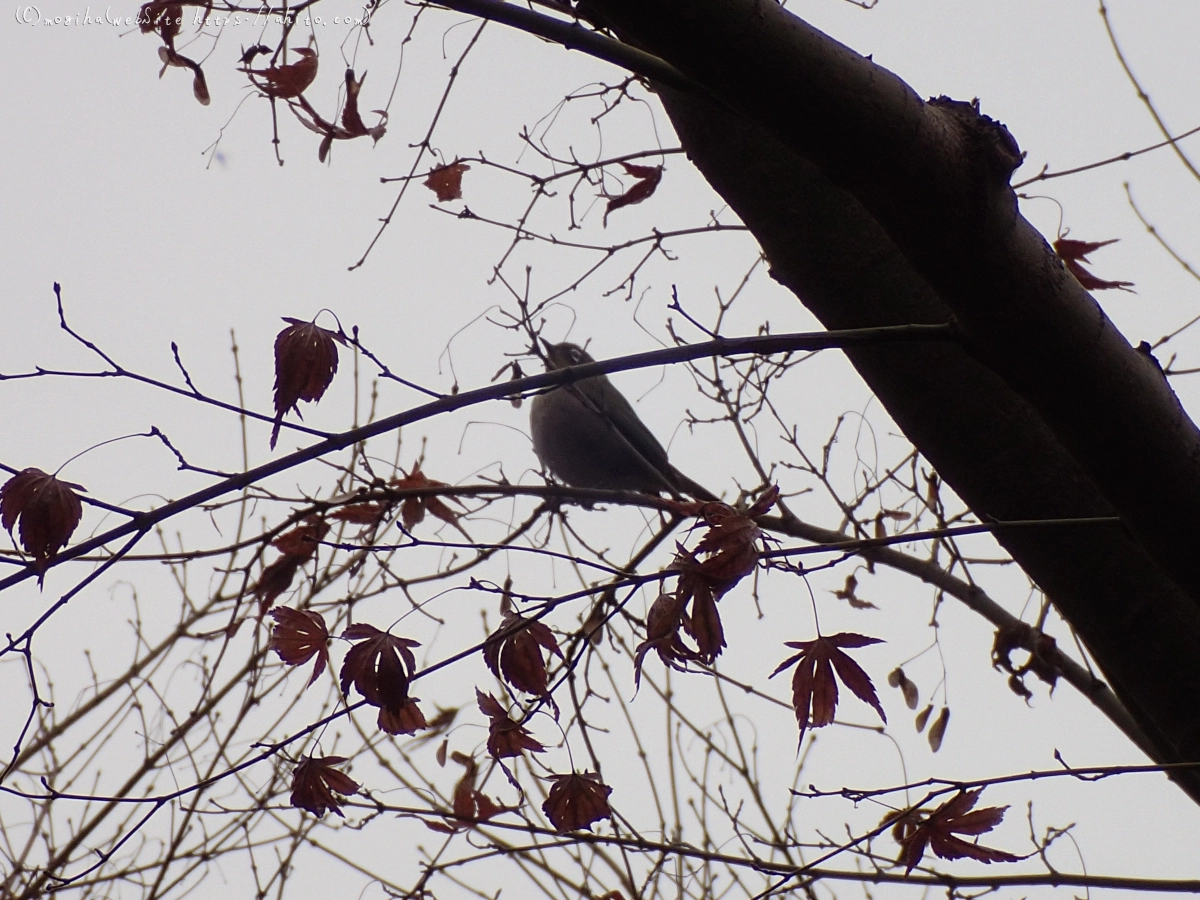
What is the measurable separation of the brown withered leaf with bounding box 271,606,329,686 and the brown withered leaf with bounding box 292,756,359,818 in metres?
0.18

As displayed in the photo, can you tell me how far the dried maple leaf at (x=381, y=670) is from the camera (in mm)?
1610

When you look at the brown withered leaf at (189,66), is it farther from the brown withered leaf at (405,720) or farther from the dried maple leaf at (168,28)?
the brown withered leaf at (405,720)

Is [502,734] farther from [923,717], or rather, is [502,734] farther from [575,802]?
A: [923,717]

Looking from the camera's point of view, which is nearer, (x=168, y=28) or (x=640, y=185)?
(x=168, y=28)

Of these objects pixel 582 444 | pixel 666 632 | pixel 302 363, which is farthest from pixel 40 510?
pixel 582 444

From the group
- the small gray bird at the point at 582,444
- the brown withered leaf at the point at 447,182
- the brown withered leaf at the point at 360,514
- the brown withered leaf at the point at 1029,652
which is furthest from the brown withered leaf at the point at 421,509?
the small gray bird at the point at 582,444

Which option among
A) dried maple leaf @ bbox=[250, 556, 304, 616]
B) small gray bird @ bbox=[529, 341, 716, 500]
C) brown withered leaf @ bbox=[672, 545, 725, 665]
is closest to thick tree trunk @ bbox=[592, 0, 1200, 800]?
brown withered leaf @ bbox=[672, 545, 725, 665]

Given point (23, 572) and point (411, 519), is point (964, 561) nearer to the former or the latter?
point (411, 519)

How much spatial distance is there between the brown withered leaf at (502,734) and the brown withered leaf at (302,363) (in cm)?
63

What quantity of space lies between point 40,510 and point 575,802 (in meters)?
1.02

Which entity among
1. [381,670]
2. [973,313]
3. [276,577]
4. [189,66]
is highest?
[189,66]

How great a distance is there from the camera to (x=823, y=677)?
5.31 ft

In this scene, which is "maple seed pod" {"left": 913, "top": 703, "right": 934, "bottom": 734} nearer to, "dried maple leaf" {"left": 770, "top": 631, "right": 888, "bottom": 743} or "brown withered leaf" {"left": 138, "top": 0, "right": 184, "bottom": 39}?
"dried maple leaf" {"left": 770, "top": 631, "right": 888, "bottom": 743}

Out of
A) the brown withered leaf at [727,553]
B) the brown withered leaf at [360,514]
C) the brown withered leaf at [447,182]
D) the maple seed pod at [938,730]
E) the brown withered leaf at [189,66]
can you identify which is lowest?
the brown withered leaf at [727,553]
